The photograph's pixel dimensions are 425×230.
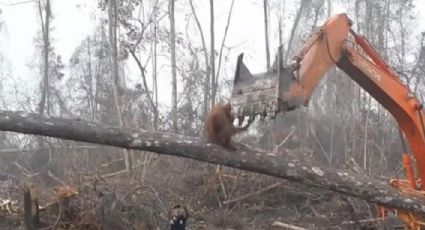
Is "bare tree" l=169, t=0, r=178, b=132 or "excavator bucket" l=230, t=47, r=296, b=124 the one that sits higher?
"bare tree" l=169, t=0, r=178, b=132

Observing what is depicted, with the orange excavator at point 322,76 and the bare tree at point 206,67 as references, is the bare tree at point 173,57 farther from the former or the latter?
the orange excavator at point 322,76

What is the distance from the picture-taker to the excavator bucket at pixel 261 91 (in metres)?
5.61

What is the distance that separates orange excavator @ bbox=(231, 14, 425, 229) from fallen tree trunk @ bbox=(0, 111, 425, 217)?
1.37 feet

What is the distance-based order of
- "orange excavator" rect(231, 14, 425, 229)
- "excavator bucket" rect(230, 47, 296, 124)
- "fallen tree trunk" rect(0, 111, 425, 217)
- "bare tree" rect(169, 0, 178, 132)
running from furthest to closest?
1. "bare tree" rect(169, 0, 178, 132)
2. "orange excavator" rect(231, 14, 425, 229)
3. "excavator bucket" rect(230, 47, 296, 124)
4. "fallen tree trunk" rect(0, 111, 425, 217)

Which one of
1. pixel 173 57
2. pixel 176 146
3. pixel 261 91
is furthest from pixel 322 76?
pixel 173 57

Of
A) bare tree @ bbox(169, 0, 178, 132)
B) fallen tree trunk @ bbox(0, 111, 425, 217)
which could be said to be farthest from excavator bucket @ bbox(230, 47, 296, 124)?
bare tree @ bbox(169, 0, 178, 132)

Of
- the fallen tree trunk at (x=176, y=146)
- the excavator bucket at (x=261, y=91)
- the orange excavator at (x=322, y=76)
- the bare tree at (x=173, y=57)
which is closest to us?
the fallen tree trunk at (x=176, y=146)

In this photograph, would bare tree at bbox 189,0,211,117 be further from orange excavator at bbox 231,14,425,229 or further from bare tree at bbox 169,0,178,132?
orange excavator at bbox 231,14,425,229

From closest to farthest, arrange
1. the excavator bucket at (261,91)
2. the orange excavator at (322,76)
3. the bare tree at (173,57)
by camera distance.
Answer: the excavator bucket at (261,91) < the orange excavator at (322,76) < the bare tree at (173,57)

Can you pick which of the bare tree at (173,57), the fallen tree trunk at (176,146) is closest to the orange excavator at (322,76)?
the fallen tree trunk at (176,146)

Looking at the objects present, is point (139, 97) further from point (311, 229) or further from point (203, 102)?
point (311, 229)

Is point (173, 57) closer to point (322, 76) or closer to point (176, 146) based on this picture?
point (322, 76)

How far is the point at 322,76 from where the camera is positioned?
21.6ft

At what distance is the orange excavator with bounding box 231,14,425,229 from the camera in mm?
5727
